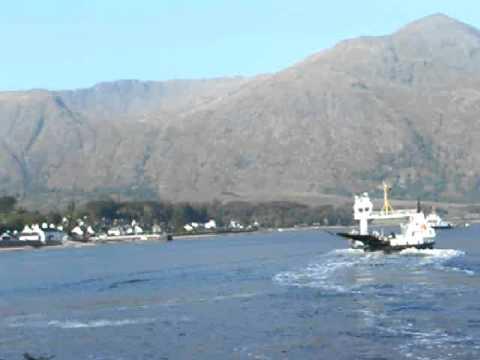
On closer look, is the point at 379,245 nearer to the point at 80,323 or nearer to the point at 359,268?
the point at 359,268

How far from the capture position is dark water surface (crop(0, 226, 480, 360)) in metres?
50.2

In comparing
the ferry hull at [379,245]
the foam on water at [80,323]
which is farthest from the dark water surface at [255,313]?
the ferry hull at [379,245]

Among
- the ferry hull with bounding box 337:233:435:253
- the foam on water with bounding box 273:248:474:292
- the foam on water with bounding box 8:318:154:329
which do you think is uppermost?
the ferry hull with bounding box 337:233:435:253

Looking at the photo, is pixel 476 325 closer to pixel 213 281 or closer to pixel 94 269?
pixel 213 281

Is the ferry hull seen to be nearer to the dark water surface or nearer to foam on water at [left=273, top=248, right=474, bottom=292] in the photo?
foam on water at [left=273, top=248, right=474, bottom=292]

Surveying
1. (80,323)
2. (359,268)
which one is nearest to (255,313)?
(80,323)

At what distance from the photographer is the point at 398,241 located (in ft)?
435

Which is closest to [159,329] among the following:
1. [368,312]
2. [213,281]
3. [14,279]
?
[368,312]

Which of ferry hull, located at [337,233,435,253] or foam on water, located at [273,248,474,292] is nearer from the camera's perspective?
foam on water, located at [273,248,474,292]

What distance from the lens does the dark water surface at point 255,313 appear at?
1978 inches

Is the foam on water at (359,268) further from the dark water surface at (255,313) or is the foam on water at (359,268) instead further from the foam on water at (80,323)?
the foam on water at (80,323)

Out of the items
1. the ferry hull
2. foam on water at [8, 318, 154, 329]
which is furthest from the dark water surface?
the ferry hull

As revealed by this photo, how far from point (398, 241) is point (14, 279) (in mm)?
44351

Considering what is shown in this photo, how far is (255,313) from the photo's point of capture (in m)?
64.0
